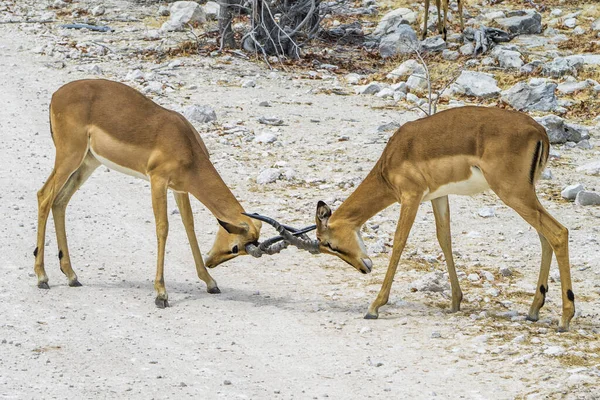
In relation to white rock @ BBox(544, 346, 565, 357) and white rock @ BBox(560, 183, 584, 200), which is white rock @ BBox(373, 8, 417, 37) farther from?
white rock @ BBox(544, 346, 565, 357)

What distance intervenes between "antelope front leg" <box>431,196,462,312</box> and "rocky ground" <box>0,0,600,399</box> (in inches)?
6.0

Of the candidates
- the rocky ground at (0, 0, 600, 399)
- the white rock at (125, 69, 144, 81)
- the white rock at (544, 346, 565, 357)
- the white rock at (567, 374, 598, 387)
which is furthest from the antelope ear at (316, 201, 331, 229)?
the white rock at (125, 69, 144, 81)

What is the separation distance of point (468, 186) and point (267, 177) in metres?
4.01

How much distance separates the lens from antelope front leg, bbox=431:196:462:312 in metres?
7.75

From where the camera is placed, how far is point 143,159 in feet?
26.0

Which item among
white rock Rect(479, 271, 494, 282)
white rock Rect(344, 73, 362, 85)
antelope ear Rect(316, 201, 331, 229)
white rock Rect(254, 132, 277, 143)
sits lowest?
white rock Rect(344, 73, 362, 85)

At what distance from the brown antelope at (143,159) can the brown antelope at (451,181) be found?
0.60 m

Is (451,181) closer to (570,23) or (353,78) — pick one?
(353,78)

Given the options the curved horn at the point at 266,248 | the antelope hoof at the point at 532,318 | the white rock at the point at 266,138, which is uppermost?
the curved horn at the point at 266,248

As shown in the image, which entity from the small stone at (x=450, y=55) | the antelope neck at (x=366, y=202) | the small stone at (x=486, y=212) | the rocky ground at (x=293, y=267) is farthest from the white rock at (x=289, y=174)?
the small stone at (x=450, y=55)

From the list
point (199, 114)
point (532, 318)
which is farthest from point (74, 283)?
point (199, 114)

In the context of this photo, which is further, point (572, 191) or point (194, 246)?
point (572, 191)

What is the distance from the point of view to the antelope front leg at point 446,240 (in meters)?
7.75

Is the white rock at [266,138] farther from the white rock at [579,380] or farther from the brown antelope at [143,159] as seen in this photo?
the white rock at [579,380]
